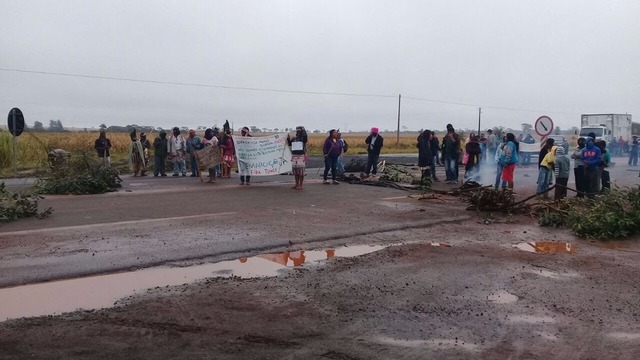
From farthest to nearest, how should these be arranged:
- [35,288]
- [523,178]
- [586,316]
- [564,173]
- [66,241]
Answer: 1. [523,178]
2. [564,173]
3. [66,241]
4. [35,288]
5. [586,316]

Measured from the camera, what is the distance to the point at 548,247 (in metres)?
9.98

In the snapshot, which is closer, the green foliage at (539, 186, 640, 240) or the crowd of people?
the green foliage at (539, 186, 640, 240)

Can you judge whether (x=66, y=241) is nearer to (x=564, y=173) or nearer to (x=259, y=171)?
(x=259, y=171)

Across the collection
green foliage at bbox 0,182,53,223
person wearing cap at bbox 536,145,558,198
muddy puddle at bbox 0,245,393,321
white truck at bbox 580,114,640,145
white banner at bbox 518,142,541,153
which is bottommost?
muddy puddle at bbox 0,245,393,321

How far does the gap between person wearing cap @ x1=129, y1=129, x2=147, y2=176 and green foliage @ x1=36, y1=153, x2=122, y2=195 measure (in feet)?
14.4

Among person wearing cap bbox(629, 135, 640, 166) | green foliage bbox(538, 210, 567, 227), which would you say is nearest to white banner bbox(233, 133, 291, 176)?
green foliage bbox(538, 210, 567, 227)

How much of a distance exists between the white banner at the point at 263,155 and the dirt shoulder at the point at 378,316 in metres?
10.3

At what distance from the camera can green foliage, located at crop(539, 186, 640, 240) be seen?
10727mm

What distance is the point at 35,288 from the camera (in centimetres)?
691

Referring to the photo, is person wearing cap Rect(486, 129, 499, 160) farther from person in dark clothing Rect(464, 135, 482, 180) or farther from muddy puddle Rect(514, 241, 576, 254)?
muddy puddle Rect(514, 241, 576, 254)

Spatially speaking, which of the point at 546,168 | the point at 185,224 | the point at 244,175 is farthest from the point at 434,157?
the point at 185,224

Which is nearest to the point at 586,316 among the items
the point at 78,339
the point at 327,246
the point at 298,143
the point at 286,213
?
the point at 327,246

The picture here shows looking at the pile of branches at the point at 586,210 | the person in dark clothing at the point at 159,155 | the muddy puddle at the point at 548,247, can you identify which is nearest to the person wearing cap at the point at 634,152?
the pile of branches at the point at 586,210

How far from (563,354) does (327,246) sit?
4.82 metres
